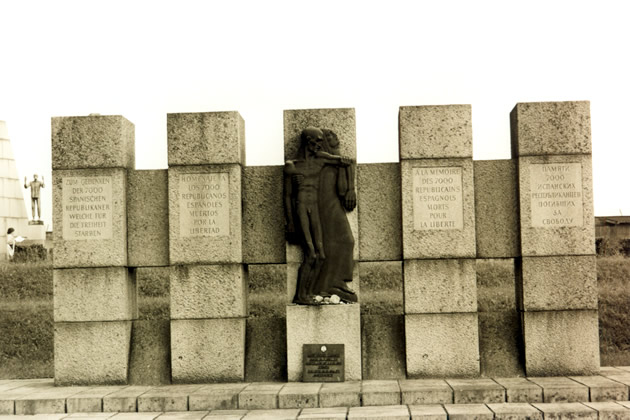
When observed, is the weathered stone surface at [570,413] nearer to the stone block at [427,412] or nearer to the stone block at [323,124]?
the stone block at [427,412]

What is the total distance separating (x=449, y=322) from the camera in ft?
37.3

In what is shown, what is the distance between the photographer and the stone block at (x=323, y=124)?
11602mm

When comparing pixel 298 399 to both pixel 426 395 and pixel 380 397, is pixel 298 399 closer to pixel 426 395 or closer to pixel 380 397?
pixel 380 397

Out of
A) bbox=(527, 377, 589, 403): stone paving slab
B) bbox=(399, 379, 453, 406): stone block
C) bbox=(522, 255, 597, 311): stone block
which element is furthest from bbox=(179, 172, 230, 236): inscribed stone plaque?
bbox=(527, 377, 589, 403): stone paving slab

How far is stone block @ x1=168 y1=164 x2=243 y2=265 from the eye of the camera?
1154cm

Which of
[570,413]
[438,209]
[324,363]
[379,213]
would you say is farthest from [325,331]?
[570,413]

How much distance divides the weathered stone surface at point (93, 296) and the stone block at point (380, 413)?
12.4 feet

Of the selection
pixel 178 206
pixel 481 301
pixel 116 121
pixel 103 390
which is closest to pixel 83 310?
pixel 103 390

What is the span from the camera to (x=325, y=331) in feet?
36.8

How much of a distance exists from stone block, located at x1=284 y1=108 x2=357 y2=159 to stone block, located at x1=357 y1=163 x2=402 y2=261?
0.39 m

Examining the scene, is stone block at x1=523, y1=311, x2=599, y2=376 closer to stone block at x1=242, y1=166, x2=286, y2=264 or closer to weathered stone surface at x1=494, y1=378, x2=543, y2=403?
weathered stone surface at x1=494, y1=378, x2=543, y2=403

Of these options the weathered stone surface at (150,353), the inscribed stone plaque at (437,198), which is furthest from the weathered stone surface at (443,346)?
the weathered stone surface at (150,353)

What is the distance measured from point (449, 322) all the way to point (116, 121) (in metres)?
5.44

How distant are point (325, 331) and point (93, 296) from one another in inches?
130
